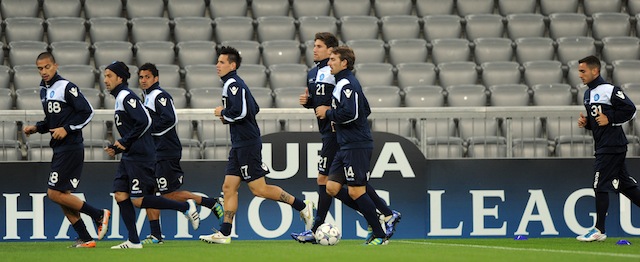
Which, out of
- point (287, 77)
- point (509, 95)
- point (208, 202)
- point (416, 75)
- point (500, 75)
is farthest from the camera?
point (500, 75)

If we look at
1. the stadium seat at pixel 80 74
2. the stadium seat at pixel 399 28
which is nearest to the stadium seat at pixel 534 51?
the stadium seat at pixel 399 28

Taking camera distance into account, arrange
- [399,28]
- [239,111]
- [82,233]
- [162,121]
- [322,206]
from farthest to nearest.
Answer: [399,28] → [162,121] → [82,233] → [322,206] → [239,111]

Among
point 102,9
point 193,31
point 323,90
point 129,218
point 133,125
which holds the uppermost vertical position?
point 102,9

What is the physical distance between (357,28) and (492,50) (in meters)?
2.14

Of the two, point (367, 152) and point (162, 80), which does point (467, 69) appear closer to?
point (162, 80)

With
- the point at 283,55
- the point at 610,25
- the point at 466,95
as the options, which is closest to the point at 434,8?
the point at 610,25

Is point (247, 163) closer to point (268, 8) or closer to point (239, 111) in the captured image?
point (239, 111)

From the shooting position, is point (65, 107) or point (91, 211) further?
point (91, 211)

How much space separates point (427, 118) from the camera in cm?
1338

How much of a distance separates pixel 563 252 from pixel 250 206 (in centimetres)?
500

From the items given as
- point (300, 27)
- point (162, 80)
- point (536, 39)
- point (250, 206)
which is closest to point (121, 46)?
point (162, 80)

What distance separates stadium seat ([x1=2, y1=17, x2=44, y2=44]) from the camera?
1672cm

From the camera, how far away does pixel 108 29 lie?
16891 millimetres

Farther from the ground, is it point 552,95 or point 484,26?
point 484,26
